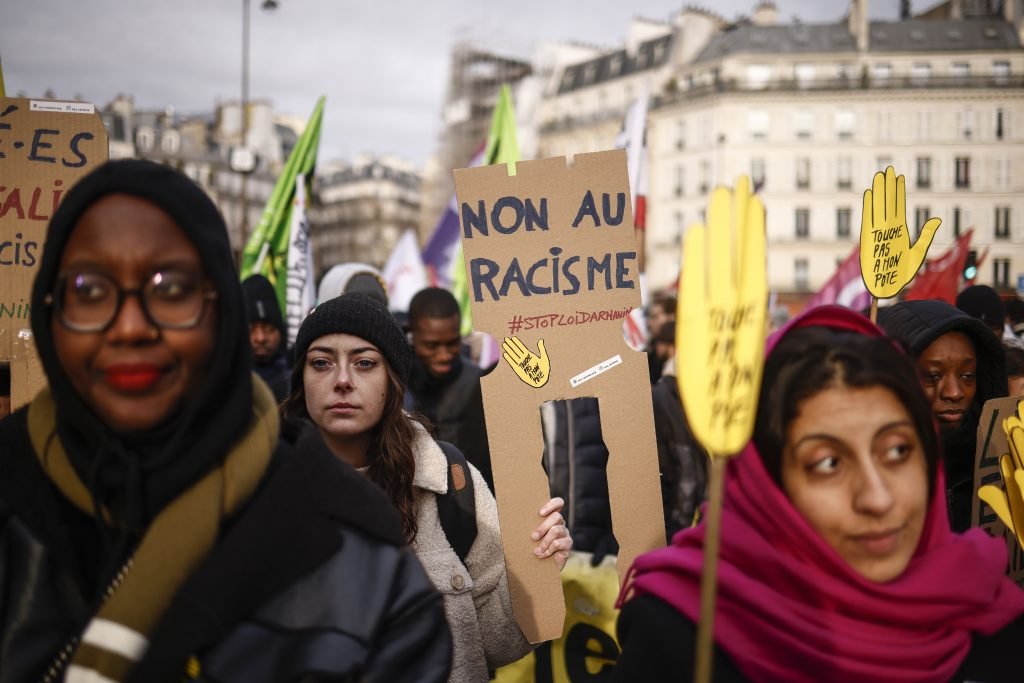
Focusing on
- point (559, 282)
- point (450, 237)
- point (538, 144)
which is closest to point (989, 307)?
point (559, 282)

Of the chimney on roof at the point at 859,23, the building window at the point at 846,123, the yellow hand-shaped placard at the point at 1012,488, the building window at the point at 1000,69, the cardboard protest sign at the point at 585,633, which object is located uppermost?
the chimney on roof at the point at 859,23

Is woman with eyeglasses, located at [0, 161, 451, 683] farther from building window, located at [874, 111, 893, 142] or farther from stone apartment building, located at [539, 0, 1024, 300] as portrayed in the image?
building window, located at [874, 111, 893, 142]

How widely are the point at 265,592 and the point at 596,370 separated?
5.06 feet

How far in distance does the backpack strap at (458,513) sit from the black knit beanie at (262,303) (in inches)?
123

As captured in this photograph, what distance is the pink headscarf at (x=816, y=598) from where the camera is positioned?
73.3 inches

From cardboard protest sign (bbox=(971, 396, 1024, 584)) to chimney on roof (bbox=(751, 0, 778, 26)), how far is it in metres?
56.3

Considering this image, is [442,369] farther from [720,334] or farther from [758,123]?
[758,123]

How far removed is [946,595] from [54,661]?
5.40 feet

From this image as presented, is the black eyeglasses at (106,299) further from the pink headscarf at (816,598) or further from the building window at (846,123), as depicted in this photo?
the building window at (846,123)

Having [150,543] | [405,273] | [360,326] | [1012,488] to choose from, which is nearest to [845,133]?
[405,273]

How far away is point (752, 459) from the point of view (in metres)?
1.94

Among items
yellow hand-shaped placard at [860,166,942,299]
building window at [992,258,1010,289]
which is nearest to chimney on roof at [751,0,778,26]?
building window at [992,258,1010,289]

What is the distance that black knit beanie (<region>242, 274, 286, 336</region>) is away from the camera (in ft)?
19.2

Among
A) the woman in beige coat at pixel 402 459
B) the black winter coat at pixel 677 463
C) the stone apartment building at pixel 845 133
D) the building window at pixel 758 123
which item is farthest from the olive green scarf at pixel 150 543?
the building window at pixel 758 123
